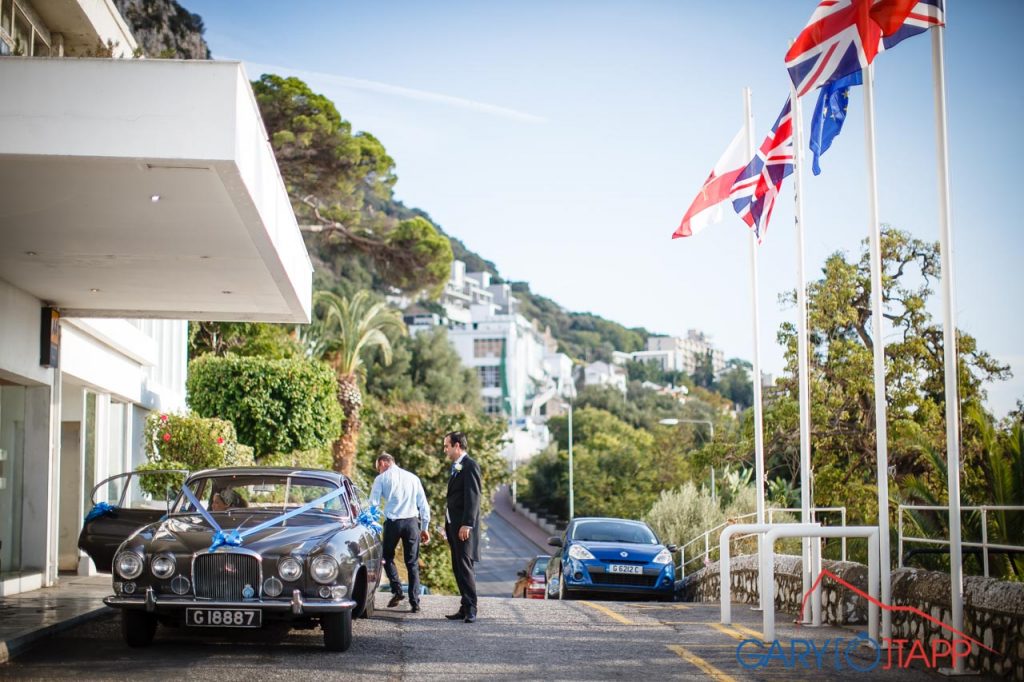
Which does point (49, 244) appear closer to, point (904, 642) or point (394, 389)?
point (904, 642)

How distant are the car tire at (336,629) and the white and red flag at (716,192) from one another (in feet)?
28.7

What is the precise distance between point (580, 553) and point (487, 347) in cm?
10565

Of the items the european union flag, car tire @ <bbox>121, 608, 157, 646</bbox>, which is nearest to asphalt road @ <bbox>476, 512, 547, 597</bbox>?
the european union flag

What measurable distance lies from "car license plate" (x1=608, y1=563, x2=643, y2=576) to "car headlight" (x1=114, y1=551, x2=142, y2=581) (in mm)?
10059

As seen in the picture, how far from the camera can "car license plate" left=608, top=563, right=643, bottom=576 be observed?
18.2 metres

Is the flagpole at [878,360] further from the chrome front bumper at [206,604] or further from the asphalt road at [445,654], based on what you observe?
the chrome front bumper at [206,604]

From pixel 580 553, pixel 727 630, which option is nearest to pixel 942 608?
pixel 727 630

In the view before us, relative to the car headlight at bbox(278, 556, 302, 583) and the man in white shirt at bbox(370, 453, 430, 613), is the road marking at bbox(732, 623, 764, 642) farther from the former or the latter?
the car headlight at bbox(278, 556, 302, 583)

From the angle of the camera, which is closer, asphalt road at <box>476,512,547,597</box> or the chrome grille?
the chrome grille

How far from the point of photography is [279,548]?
9.56 m

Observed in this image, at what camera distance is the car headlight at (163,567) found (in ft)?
30.7

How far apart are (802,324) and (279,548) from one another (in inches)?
252

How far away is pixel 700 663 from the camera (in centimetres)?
927

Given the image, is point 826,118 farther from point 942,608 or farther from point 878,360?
point 942,608
